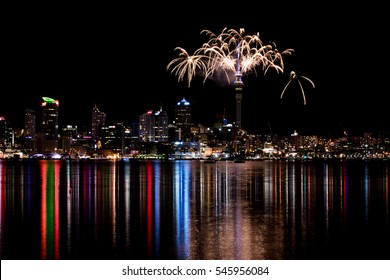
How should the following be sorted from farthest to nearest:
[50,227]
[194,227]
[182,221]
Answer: [182,221], [194,227], [50,227]

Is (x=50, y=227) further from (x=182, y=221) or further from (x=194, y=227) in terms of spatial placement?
(x=194, y=227)

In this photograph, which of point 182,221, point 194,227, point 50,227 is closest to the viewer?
point 50,227

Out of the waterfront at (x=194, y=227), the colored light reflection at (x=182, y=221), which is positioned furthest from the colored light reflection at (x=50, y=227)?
the colored light reflection at (x=182, y=221)

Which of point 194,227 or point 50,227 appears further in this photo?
point 194,227

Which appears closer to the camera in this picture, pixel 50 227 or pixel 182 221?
pixel 50 227

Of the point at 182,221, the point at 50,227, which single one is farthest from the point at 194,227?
the point at 50,227

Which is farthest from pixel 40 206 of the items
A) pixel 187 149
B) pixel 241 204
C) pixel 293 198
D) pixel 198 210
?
pixel 187 149

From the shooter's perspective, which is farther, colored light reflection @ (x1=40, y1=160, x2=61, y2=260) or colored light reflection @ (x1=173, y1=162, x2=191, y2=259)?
colored light reflection @ (x1=173, y1=162, x2=191, y2=259)

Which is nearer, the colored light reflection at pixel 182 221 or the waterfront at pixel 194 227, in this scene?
the waterfront at pixel 194 227

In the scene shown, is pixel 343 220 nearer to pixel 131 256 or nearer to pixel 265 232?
pixel 265 232

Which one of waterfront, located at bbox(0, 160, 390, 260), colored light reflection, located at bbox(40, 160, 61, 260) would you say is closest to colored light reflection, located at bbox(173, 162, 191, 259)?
waterfront, located at bbox(0, 160, 390, 260)

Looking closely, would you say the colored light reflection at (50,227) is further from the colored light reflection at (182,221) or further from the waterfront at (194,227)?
the colored light reflection at (182,221)

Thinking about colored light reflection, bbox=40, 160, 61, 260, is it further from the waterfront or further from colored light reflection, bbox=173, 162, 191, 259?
colored light reflection, bbox=173, 162, 191, 259
